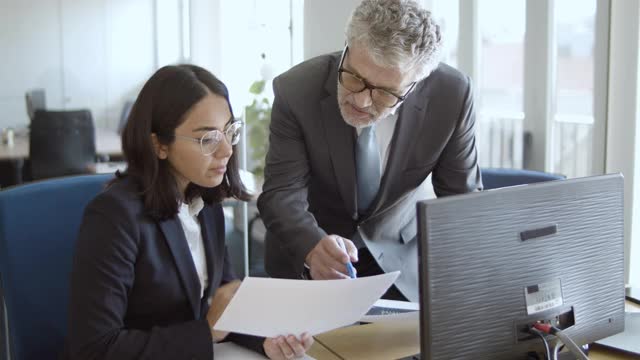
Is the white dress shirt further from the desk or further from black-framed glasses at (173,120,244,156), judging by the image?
the desk

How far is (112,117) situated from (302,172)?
2.98 meters

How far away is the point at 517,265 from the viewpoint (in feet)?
3.80

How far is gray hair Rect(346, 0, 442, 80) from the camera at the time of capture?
1.56 metres

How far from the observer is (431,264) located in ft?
3.51

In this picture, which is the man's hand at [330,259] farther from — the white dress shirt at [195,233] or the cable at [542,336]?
the cable at [542,336]

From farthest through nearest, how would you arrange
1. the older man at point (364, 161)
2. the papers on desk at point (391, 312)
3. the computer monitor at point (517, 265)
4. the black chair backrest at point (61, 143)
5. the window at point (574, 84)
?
the black chair backrest at point (61, 143) < the window at point (574, 84) < the older man at point (364, 161) < the papers on desk at point (391, 312) < the computer monitor at point (517, 265)

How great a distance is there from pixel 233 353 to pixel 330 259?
29cm

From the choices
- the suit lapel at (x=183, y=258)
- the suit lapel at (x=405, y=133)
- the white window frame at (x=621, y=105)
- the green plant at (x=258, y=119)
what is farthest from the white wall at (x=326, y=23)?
the suit lapel at (x=183, y=258)

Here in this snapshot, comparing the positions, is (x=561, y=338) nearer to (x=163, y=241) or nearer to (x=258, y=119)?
(x=163, y=241)

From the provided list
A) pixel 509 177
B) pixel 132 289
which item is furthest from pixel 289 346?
pixel 509 177

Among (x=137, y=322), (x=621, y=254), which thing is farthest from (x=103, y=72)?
(x=621, y=254)

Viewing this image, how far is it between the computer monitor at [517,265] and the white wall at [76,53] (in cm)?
361

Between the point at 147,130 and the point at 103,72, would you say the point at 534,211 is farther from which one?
the point at 103,72

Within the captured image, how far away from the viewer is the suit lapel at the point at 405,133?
1905 mm
